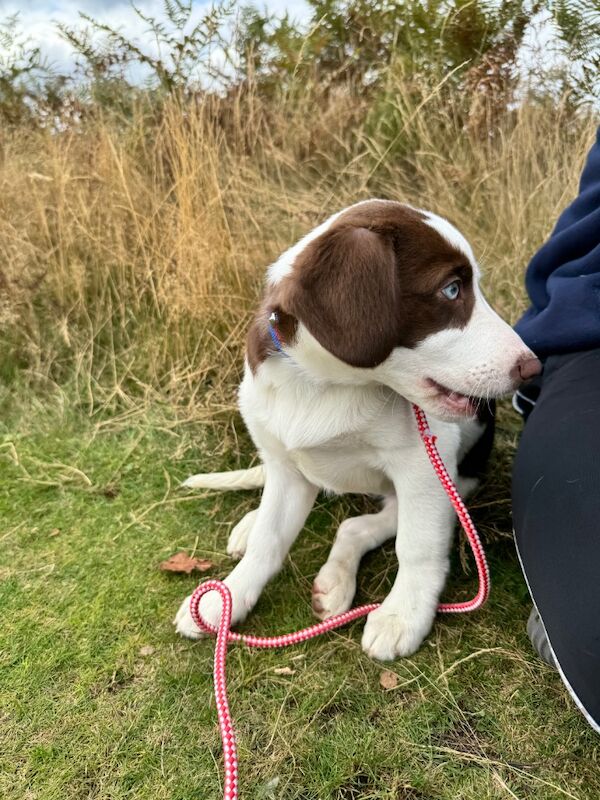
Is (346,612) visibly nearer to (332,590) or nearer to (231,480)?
(332,590)

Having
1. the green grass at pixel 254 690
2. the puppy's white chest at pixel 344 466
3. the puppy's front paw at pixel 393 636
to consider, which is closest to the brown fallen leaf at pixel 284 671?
the green grass at pixel 254 690

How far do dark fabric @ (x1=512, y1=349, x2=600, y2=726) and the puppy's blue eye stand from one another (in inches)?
17.3

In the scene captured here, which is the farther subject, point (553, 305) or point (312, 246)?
point (553, 305)

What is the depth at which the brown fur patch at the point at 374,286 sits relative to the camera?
5.06 feet

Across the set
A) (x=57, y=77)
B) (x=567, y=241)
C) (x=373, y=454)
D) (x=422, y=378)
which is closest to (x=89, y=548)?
(x=373, y=454)

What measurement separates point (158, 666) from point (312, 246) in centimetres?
116

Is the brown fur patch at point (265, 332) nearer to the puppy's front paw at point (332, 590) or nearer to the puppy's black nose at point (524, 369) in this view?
the puppy's black nose at point (524, 369)

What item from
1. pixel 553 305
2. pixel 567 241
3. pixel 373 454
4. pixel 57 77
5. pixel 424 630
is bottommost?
pixel 424 630

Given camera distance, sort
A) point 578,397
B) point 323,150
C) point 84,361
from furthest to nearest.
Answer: point 323,150
point 84,361
point 578,397

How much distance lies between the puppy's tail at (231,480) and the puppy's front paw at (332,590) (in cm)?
59

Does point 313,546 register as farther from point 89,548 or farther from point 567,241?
point 567,241

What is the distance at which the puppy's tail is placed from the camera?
2.62 metres

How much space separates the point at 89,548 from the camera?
2.44 metres

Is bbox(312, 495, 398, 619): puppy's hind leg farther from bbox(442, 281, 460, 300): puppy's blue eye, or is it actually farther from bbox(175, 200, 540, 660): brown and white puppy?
bbox(442, 281, 460, 300): puppy's blue eye
